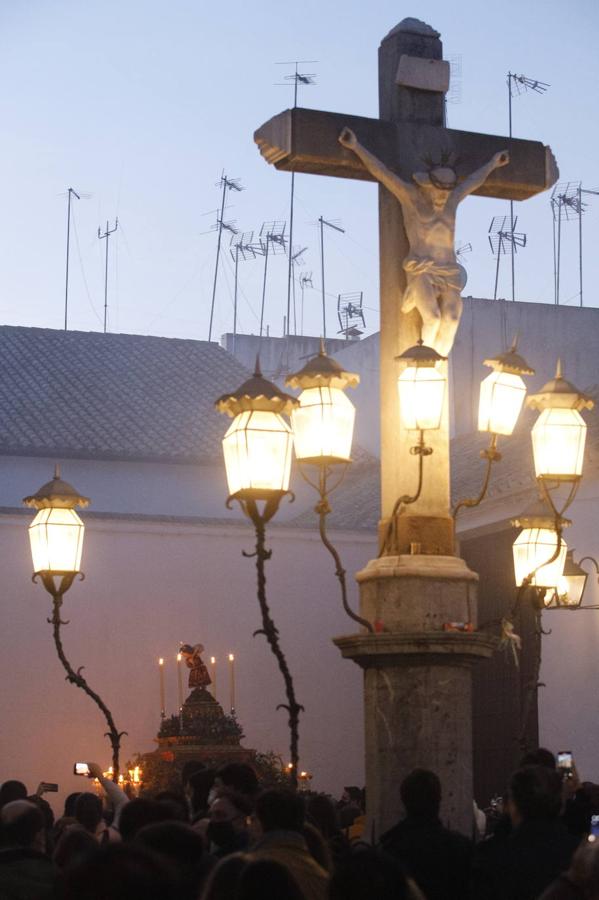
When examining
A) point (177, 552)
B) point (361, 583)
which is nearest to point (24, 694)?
point (177, 552)

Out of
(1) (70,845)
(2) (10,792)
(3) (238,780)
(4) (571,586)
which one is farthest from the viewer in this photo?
(4) (571,586)

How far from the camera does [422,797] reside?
600cm

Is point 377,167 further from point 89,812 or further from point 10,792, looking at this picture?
point 10,792

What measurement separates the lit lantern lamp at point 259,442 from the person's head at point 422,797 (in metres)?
1.74

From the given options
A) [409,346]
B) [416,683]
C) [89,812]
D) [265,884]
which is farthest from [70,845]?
[409,346]

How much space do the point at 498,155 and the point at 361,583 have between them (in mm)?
2326

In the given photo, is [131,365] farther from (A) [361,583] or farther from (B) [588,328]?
(A) [361,583]

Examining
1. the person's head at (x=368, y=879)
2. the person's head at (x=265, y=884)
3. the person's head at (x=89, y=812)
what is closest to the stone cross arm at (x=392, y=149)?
the person's head at (x=89, y=812)

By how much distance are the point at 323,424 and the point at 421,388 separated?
0.62 metres

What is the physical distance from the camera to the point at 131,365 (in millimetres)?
29000

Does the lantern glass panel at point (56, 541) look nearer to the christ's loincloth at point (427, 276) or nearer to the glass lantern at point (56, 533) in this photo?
the glass lantern at point (56, 533)

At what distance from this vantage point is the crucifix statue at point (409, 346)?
286 inches

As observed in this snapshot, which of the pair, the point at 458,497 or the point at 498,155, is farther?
the point at 458,497

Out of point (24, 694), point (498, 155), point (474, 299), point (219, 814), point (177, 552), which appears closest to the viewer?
point (219, 814)
